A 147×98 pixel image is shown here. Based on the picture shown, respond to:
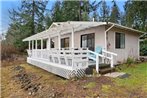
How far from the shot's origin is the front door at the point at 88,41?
14781 millimetres

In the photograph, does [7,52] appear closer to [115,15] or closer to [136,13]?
[136,13]

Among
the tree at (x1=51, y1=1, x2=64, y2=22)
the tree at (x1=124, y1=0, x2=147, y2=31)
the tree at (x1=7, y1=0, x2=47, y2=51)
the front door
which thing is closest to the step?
the front door

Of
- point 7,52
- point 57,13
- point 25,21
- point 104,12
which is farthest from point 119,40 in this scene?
point 104,12

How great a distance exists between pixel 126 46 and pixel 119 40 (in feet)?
3.97

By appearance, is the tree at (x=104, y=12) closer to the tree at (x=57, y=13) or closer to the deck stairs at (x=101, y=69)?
the tree at (x=57, y=13)

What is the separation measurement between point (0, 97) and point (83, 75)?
4.06m

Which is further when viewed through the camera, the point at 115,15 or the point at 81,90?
the point at 115,15

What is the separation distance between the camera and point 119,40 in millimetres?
15461

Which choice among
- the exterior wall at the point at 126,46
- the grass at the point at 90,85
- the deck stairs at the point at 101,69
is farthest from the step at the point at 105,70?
the exterior wall at the point at 126,46

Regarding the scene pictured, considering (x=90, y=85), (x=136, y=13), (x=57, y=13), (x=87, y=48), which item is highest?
(x=57, y=13)

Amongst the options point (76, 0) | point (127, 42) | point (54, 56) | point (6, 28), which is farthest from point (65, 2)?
point (54, 56)

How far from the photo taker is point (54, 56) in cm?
1218

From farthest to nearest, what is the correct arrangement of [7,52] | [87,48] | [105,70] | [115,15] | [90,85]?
[115,15] < [7,52] < [105,70] < [87,48] < [90,85]

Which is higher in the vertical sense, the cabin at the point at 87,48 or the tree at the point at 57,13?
the tree at the point at 57,13
